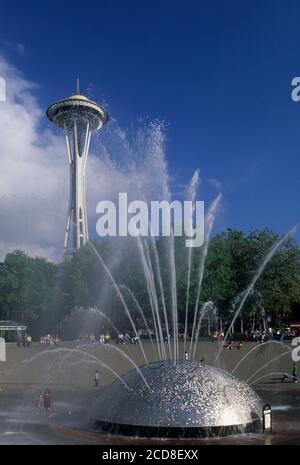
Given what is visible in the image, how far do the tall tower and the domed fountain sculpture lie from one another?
8397 centimetres

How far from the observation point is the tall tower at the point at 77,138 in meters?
100

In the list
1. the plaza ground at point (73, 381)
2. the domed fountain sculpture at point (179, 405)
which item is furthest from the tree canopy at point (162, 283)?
the domed fountain sculpture at point (179, 405)

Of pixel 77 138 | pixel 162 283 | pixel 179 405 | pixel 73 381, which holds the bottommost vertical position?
pixel 73 381

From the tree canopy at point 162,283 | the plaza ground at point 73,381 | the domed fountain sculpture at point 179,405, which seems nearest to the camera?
the domed fountain sculpture at point 179,405

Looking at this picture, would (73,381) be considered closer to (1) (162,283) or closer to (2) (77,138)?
(1) (162,283)

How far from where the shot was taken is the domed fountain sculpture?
1390cm

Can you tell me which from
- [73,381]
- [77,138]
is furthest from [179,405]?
[77,138]

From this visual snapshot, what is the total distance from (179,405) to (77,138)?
299 ft

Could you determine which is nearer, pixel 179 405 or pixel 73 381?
pixel 179 405

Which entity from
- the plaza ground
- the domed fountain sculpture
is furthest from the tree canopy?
the domed fountain sculpture

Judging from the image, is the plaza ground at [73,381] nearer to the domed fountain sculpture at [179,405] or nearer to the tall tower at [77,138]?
the domed fountain sculpture at [179,405]

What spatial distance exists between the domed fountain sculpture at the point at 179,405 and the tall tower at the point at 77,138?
8397 cm

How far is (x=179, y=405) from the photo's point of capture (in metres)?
14.1
